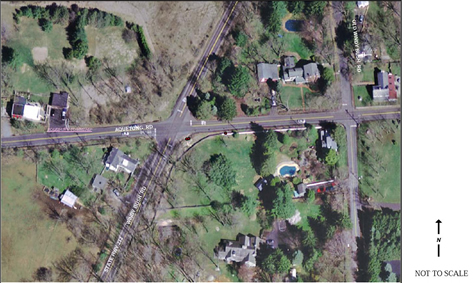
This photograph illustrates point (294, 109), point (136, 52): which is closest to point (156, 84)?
point (136, 52)

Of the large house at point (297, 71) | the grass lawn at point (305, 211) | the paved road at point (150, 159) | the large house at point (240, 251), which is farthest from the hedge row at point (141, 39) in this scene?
the grass lawn at point (305, 211)

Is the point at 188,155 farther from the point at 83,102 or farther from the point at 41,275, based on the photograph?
the point at 41,275

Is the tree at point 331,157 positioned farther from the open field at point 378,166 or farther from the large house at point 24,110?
the large house at point 24,110

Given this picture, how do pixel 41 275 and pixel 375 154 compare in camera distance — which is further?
pixel 375 154

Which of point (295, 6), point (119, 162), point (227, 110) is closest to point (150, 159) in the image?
point (119, 162)

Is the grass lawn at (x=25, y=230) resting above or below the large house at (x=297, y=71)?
below

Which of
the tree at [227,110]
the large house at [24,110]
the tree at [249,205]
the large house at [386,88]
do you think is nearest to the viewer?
the large house at [24,110]
